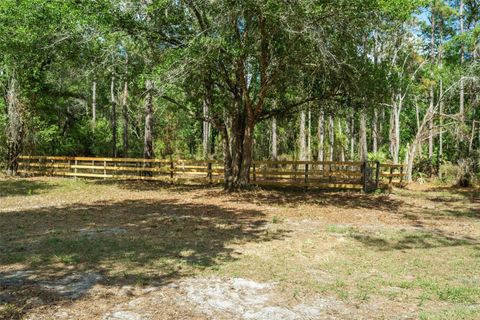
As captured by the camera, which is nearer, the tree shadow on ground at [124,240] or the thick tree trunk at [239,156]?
the tree shadow on ground at [124,240]

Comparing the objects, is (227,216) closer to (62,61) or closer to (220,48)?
(220,48)

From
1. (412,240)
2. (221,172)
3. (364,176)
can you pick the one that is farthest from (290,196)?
(412,240)

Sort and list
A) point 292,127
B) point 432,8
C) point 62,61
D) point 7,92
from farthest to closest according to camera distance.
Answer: point 292,127
point 432,8
point 7,92
point 62,61

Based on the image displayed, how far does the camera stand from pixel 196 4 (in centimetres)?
1346

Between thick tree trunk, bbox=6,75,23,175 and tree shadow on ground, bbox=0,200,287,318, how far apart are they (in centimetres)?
1172

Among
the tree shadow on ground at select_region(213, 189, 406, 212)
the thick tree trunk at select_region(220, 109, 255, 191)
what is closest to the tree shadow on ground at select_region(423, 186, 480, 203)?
the tree shadow on ground at select_region(213, 189, 406, 212)

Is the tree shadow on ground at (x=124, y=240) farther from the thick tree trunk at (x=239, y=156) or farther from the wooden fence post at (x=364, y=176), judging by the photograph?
the wooden fence post at (x=364, y=176)

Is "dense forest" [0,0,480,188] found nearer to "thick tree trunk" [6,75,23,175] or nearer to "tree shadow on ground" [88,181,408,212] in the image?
"thick tree trunk" [6,75,23,175]

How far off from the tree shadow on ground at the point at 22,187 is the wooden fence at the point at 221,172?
2.92 metres

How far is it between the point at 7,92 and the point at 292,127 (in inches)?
905

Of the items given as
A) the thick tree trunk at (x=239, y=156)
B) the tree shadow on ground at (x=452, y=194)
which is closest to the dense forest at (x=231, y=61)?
the thick tree trunk at (x=239, y=156)

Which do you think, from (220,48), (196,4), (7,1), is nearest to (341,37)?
(220,48)

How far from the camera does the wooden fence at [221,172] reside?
53.9 feet

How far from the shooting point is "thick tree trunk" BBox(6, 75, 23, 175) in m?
20.6
